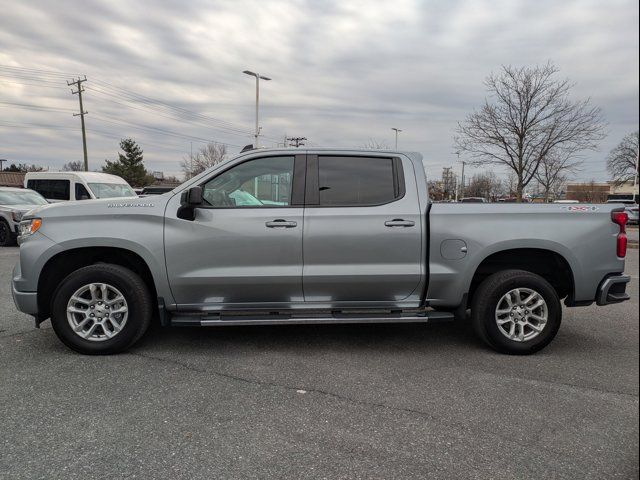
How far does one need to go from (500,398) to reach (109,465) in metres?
2.67

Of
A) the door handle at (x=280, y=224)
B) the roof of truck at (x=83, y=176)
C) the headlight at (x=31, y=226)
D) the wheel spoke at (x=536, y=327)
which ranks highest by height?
the roof of truck at (x=83, y=176)

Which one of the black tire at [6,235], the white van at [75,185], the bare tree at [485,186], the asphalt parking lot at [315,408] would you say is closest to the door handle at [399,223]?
the asphalt parking lot at [315,408]

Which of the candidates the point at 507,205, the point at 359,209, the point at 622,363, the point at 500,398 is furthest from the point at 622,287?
the point at 359,209

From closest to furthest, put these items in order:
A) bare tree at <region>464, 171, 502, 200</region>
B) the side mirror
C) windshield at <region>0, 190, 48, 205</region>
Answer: the side mirror
windshield at <region>0, 190, 48, 205</region>
bare tree at <region>464, 171, 502, 200</region>

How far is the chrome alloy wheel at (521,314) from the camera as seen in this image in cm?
432

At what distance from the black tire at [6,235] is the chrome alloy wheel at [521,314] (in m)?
13.4

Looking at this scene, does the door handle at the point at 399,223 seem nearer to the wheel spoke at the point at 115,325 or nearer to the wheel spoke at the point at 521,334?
the wheel spoke at the point at 521,334

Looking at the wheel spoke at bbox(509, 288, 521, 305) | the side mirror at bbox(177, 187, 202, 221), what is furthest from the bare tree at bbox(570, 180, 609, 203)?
the side mirror at bbox(177, 187, 202, 221)

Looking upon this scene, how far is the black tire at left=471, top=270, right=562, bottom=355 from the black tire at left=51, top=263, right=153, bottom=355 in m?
3.11

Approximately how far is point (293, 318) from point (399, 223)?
131cm

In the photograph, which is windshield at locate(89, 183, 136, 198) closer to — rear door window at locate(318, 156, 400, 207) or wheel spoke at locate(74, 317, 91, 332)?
wheel spoke at locate(74, 317, 91, 332)

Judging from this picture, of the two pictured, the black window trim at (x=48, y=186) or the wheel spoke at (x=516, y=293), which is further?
the black window trim at (x=48, y=186)

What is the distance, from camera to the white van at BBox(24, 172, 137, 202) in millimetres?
16062

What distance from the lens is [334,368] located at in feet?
13.1
